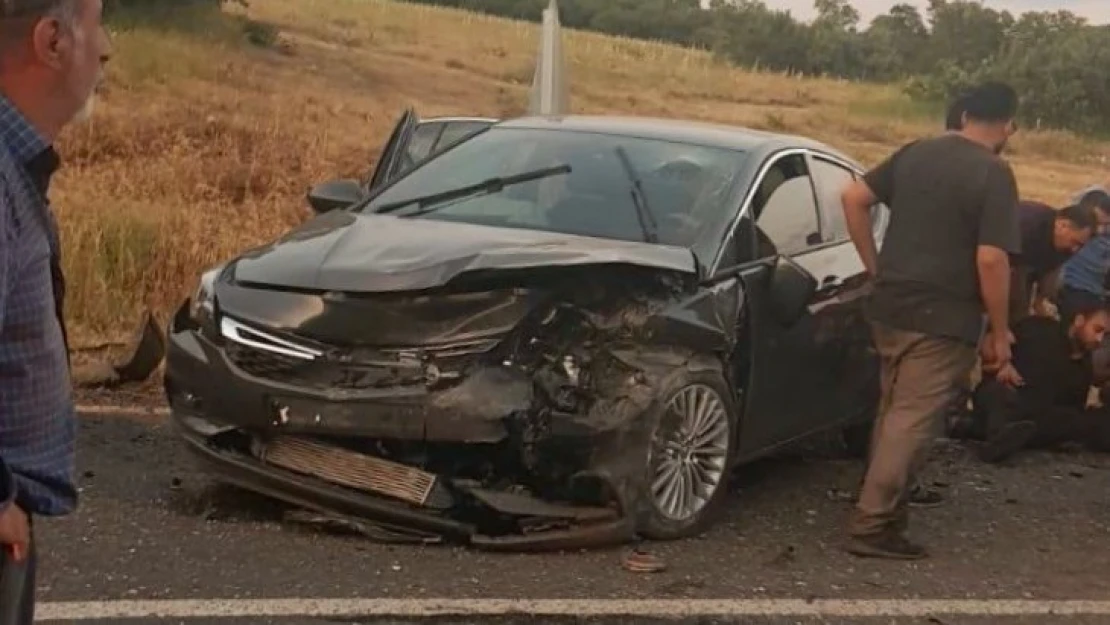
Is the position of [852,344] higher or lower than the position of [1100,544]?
higher

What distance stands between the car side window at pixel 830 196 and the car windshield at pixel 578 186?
0.59 m

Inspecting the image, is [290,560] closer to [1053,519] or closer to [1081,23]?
[1053,519]

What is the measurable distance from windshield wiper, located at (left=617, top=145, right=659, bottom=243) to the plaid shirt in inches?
142

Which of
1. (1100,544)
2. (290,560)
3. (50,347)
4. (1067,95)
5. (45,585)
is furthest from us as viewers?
(1067,95)

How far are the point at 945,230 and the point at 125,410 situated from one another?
3736mm

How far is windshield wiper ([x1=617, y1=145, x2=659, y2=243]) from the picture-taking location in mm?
5766

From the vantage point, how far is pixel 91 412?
22.4 feet

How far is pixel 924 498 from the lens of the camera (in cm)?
628

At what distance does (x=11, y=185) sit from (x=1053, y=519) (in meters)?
4.95

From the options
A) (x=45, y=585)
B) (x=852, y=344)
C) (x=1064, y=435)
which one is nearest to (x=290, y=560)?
(x=45, y=585)

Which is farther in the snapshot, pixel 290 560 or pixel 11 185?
pixel 290 560

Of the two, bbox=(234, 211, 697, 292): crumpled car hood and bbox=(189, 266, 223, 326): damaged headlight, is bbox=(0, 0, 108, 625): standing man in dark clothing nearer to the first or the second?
bbox=(234, 211, 697, 292): crumpled car hood

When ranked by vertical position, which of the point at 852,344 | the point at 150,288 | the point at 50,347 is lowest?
the point at 150,288

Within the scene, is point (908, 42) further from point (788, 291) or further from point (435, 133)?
point (788, 291)
